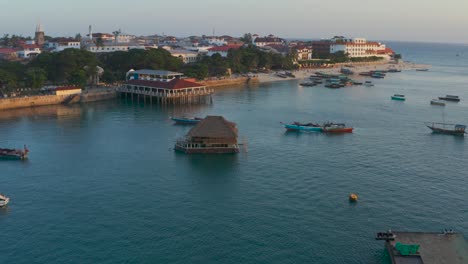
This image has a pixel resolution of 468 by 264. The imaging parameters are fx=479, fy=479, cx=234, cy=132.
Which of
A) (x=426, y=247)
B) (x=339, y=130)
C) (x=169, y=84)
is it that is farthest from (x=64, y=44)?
(x=426, y=247)

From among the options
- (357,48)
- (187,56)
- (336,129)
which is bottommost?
(336,129)

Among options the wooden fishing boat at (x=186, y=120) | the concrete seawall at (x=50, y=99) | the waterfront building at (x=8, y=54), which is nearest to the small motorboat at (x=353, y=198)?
the wooden fishing boat at (x=186, y=120)

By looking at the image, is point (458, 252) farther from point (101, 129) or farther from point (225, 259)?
point (101, 129)

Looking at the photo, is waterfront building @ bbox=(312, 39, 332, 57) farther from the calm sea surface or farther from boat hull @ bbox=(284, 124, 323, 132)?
boat hull @ bbox=(284, 124, 323, 132)

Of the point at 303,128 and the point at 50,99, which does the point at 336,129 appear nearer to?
the point at 303,128

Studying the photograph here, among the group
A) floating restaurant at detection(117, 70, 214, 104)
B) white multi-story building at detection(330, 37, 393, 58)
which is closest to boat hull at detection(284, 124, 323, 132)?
floating restaurant at detection(117, 70, 214, 104)

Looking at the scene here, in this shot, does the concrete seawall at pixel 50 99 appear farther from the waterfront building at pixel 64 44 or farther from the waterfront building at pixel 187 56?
the waterfront building at pixel 64 44

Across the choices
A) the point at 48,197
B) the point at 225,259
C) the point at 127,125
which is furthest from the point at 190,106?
the point at 225,259
